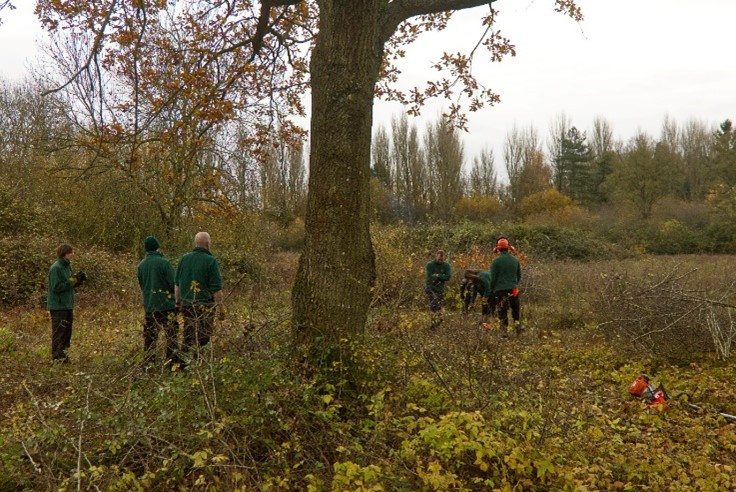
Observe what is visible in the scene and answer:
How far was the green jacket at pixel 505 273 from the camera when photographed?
30.1 feet

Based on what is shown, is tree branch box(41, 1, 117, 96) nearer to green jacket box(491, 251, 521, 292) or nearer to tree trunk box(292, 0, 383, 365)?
tree trunk box(292, 0, 383, 365)

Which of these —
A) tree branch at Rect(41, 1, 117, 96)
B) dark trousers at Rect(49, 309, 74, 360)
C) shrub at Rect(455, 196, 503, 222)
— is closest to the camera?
tree branch at Rect(41, 1, 117, 96)

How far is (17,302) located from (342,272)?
37.4 feet

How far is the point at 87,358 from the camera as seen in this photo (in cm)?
657

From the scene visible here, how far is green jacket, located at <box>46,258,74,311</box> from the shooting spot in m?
7.51

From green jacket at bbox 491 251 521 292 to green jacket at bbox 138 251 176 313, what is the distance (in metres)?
5.26

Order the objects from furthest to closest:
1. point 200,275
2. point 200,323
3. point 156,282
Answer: point 156,282 < point 200,275 < point 200,323

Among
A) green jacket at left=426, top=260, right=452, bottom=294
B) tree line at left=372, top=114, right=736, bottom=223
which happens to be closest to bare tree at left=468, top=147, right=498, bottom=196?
tree line at left=372, top=114, right=736, bottom=223

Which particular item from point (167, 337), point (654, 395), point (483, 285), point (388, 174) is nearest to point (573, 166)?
point (388, 174)

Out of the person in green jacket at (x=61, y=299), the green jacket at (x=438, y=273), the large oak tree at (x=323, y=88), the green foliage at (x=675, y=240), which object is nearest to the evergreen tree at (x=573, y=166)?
the green foliage at (x=675, y=240)

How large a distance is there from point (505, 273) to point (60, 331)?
22.6ft

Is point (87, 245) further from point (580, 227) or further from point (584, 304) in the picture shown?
point (580, 227)

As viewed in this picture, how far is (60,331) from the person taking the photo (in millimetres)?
7559

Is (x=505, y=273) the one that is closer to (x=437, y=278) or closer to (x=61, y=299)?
(x=437, y=278)
